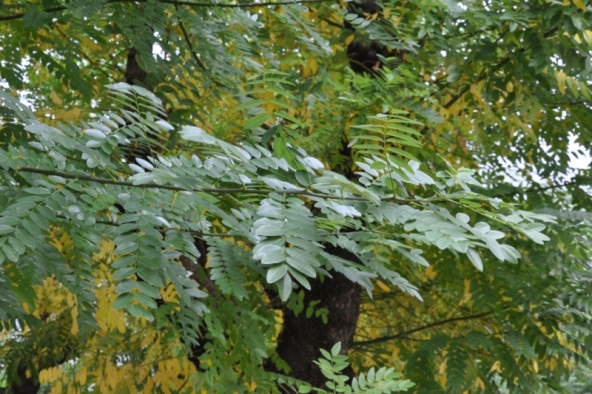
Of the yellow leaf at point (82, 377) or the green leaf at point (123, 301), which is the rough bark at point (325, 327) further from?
the green leaf at point (123, 301)

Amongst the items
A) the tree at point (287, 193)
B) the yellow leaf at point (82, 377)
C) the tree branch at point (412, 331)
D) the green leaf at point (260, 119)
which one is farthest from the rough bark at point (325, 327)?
the green leaf at point (260, 119)

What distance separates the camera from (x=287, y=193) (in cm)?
138

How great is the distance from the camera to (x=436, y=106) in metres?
4.08

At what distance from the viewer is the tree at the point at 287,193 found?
4.56ft

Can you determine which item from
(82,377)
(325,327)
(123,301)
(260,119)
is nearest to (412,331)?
(325,327)

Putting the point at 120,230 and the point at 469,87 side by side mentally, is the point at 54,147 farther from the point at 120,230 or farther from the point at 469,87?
the point at 469,87

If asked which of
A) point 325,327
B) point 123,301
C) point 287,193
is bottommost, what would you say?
point 123,301

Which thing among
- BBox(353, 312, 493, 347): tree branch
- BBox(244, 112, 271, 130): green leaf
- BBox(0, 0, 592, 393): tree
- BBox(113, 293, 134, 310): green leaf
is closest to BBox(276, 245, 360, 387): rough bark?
BBox(0, 0, 592, 393): tree

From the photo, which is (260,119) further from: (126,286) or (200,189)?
(126,286)

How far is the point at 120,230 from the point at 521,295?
2772 mm

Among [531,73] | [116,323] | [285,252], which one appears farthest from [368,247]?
[531,73]

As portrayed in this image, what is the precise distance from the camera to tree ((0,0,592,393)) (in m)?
1.39

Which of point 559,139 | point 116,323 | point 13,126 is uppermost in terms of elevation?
point 559,139

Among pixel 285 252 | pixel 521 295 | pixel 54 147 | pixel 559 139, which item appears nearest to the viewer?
pixel 285 252
